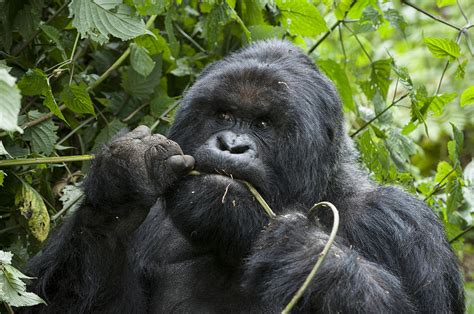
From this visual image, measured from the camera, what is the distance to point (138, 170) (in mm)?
3670

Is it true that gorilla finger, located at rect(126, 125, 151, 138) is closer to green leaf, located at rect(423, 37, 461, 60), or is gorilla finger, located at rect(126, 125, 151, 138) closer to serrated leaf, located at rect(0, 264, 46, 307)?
serrated leaf, located at rect(0, 264, 46, 307)

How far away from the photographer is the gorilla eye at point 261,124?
3.92 metres

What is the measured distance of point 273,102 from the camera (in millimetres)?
3932

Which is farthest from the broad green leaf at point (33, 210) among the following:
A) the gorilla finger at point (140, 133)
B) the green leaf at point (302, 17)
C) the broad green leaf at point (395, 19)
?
the broad green leaf at point (395, 19)

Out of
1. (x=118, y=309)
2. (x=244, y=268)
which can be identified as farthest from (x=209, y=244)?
(x=118, y=309)

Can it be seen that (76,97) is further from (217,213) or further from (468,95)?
(468,95)

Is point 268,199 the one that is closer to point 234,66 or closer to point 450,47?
point 234,66

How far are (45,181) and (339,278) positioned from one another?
1.93 meters

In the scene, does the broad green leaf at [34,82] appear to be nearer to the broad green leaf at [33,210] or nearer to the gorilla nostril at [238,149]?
the broad green leaf at [33,210]

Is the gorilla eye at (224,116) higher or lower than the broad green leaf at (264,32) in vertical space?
lower

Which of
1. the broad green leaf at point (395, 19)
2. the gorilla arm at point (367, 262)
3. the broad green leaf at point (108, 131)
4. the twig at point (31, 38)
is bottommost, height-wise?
the gorilla arm at point (367, 262)

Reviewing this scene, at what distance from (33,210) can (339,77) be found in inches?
88.8

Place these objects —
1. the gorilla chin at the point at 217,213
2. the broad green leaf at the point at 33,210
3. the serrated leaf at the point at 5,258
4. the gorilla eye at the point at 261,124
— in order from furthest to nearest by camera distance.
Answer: the broad green leaf at the point at 33,210 → the gorilla eye at the point at 261,124 → the gorilla chin at the point at 217,213 → the serrated leaf at the point at 5,258

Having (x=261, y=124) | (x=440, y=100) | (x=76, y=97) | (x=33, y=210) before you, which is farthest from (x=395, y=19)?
(x=33, y=210)
